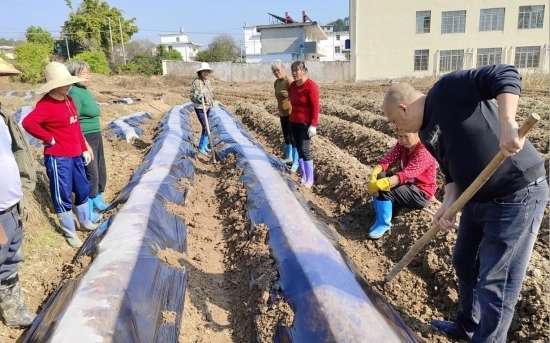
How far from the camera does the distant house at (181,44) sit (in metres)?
68.6

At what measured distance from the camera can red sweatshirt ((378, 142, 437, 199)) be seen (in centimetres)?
341

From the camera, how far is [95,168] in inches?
163

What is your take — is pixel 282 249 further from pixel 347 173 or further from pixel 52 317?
pixel 347 173

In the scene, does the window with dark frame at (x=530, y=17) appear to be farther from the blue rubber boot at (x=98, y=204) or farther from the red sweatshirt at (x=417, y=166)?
the blue rubber boot at (x=98, y=204)

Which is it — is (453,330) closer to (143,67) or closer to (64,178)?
(64,178)

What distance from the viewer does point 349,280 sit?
2.36 metres

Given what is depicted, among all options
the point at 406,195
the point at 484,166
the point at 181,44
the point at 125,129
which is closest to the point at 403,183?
the point at 406,195

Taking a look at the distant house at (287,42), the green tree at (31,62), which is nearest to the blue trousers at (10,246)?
the green tree at (31,62)

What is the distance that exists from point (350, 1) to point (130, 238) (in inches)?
1064

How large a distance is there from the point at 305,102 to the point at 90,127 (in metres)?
2.65

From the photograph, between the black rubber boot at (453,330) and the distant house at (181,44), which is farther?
the distant house at (181,44)

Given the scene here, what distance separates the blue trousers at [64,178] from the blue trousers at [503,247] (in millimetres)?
3300

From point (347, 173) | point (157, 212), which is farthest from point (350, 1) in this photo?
point (157, 212)

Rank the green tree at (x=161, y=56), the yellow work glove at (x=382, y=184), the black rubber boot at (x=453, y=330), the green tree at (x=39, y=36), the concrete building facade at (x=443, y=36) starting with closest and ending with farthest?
1. the black rubber boot at (x=453, y=330)
2. the yellow work glove at (x=382, y=184)
3. the concrete building facade at (x=443, y=36)
4. the green tree at (x=161, y=56)
5. the green tree at (x=39, y=36)
